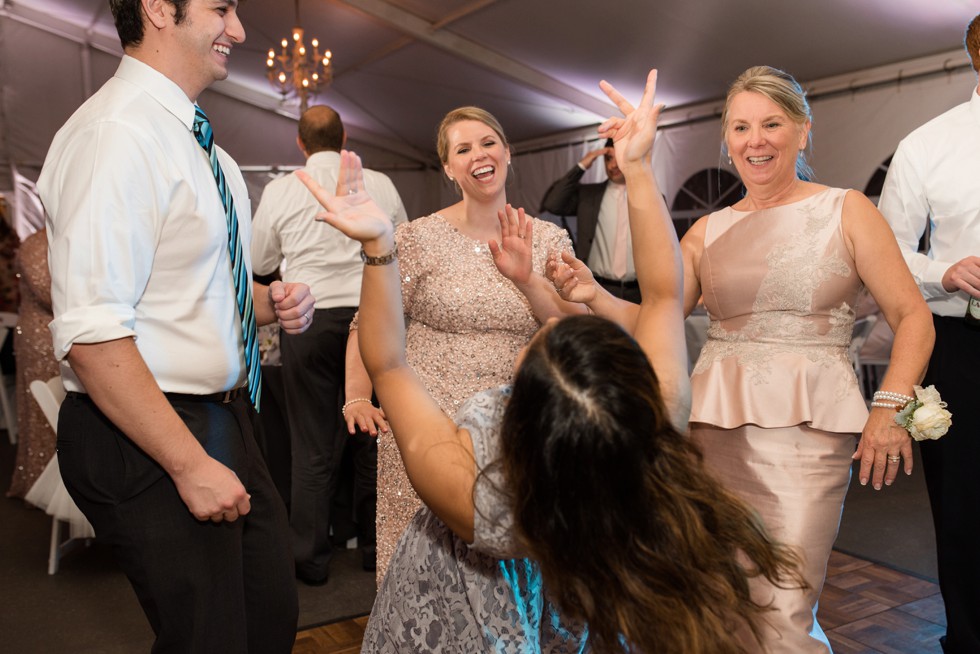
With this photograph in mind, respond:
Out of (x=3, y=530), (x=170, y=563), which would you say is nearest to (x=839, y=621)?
(x=170, y=563)

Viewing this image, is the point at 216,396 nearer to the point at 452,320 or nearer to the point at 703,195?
the point at 452,320

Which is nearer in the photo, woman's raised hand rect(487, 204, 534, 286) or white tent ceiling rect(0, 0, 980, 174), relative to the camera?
woman's raised hand rect(487, 204, 534, 286)

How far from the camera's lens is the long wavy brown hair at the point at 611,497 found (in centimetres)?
97

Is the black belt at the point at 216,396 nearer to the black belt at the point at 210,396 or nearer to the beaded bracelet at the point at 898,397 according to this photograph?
the black belt at the point at 210,396

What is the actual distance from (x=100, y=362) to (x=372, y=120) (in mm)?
10743

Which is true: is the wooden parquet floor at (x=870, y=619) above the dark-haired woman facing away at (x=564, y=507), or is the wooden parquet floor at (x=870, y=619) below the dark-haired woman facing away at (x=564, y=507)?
below

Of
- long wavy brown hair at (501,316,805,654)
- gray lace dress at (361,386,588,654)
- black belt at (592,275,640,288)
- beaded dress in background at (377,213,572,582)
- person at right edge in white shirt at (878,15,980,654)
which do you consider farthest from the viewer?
black belt at (592,275,640,288)

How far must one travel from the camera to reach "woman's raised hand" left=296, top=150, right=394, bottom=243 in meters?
1.21

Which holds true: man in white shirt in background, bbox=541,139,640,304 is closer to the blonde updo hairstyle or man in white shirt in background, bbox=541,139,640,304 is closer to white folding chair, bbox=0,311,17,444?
the blonde updo hairstyle

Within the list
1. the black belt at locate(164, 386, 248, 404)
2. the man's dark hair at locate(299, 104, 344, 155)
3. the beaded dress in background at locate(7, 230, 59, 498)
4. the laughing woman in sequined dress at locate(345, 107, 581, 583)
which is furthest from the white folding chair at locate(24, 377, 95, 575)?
the black belt at locate(164, 386, 248, 404)

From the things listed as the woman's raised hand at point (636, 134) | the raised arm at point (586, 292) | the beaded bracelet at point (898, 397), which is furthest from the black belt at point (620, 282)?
the woman's raised hand at point (636, 134)

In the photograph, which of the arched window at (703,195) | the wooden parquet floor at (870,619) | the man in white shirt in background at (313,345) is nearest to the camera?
the wooden parquet floor at (870,619)

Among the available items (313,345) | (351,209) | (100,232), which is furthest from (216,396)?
(313,345)

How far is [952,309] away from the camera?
96.1 inches
